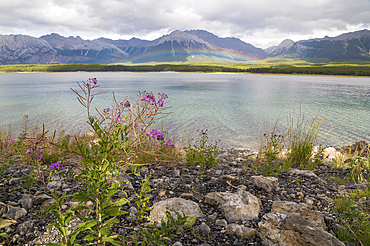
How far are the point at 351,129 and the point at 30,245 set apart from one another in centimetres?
2238

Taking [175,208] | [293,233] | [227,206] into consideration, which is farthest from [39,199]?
[293,233]

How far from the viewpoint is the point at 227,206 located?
13.3 feet

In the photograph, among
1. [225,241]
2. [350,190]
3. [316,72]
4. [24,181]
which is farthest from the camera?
[316,72]

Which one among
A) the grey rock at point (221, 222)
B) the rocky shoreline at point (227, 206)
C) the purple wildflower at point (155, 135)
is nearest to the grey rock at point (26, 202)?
the rocky shoreline at point (227, 206)

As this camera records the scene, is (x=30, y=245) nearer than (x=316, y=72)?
Yes

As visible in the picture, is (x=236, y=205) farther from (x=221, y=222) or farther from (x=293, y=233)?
(x=293, y=233)

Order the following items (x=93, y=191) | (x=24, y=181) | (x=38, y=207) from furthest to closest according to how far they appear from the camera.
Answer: (x=24, y=181) → (x=38, y=207) → (x=93, y=191)

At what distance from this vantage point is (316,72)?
137 m

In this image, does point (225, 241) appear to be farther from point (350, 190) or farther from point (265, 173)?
point (350, 190)

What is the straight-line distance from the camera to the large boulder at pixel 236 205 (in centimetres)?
389

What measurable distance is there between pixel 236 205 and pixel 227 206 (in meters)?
0.18

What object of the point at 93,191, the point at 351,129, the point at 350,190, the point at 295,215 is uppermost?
the point at 93,191

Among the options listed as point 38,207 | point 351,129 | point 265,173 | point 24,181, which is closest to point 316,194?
point 265,173

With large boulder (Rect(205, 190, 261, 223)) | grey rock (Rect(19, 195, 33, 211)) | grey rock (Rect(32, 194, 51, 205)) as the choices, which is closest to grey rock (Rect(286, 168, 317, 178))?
large boulder (Rect(205, 190, 261, 223))
